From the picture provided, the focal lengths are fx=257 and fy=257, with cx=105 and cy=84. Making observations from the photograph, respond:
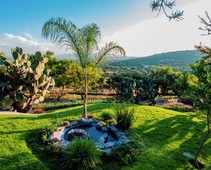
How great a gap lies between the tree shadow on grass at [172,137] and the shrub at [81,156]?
208 cm

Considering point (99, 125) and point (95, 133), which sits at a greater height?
point (99, 125)

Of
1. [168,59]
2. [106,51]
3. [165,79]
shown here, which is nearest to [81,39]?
[106,51]

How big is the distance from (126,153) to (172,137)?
3184 mm

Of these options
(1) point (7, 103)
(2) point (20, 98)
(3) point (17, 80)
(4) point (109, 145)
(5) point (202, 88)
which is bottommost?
(4) point (109, 145)

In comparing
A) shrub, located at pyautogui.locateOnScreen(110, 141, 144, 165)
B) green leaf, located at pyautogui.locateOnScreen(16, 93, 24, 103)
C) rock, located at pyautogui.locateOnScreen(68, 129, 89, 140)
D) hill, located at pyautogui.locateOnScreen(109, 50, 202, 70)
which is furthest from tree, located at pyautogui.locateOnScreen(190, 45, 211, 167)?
hill, located at pyautogui.locateOnScreen(109, 50, 202, 70)

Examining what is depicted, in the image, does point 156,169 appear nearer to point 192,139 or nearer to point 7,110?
point 192,139

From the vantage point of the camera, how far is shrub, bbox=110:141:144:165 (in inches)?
345

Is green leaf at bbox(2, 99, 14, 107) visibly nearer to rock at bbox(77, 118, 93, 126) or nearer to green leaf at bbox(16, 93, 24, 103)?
green leaf at bbox(16, 93, 24, 103)

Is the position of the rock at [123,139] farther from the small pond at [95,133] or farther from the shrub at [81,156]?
the shrub at [81,156]

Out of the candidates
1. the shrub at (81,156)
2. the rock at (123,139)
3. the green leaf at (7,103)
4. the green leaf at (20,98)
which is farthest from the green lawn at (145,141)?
the green leaf at (20,98)

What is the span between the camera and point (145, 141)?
1053 cm

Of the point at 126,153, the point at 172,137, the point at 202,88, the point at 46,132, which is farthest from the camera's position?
the point at 172,137

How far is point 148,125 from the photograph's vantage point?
1224 cm

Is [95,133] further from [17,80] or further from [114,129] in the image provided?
[17,80]
